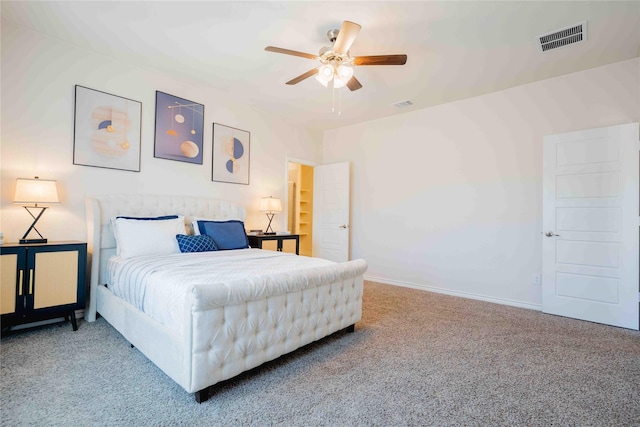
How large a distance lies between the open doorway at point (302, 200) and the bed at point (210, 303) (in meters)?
3.62

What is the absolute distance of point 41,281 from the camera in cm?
254

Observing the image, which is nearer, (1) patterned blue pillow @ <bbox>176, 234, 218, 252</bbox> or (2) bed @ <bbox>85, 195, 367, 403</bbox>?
(2) bed @ <bbox>85, 195, 367, 403</bbox>

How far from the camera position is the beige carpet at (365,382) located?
1.58 metres

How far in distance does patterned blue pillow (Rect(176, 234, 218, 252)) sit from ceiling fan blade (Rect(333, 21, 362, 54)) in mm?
2316

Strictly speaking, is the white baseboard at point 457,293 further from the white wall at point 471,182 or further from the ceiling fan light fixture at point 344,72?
the ceiling fan light fixture at point 344,72

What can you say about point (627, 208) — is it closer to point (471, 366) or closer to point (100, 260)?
point (471, 366)

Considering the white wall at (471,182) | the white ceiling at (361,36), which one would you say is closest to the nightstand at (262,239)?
the white wall at (471,182)

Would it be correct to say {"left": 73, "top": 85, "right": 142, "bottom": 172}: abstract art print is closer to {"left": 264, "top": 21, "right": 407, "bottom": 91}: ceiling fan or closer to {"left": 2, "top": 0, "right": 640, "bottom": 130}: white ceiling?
{"left": 2, "top": 0, "right": 640, "bottom": 130}: white ceiling

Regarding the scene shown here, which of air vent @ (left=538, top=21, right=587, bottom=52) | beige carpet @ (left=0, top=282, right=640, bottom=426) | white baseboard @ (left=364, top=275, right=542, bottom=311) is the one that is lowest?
beige carpet @ (left=0, top=282, right=640, bottom=426)

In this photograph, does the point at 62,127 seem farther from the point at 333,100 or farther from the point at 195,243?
the point at 333,100

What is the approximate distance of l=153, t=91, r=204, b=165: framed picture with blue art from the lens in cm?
361

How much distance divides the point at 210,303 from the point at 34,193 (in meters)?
2.17

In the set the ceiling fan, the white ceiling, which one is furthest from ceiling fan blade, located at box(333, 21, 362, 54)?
the white ceiling

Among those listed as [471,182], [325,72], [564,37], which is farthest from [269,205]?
[564,37]
